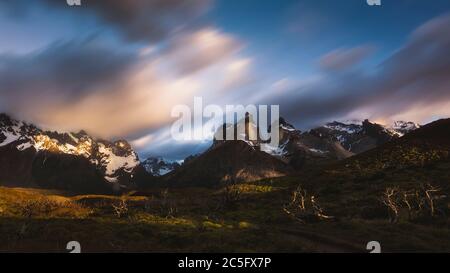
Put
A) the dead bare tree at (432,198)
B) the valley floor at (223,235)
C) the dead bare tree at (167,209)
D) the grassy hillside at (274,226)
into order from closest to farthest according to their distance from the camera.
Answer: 1. the valley floor at (223,235)
2. the grassy hillside at (274,226)
3. the dead bare tree at (432,198)
4. the dead bare tree at (167,209)

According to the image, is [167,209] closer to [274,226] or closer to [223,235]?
[274,226]

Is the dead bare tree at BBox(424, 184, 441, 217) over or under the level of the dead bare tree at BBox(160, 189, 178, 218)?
over

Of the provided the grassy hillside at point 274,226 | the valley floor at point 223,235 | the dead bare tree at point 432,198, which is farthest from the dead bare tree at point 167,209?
the dead bare tree at point 432,198

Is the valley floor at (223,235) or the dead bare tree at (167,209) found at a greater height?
the dead bare tree at (167,209)

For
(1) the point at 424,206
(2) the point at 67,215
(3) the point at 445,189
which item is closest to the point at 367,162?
(3) the point at 445,189

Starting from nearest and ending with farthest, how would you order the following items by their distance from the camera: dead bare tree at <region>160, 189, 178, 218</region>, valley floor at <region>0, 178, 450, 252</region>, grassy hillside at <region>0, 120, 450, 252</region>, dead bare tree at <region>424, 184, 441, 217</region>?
1. valley floor at <region>0, 178, 450, 252</region>
2. grassy hillside at <region>0, 120, 450, 252</region>
3. dead bare tree at <region>424, 184, 441, 217</region>
4. dead bare tree at <region>160, 189, 178, 218</region>

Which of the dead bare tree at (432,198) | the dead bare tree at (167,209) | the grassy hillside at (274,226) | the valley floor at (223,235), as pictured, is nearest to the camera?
the valley floor at (223,235)

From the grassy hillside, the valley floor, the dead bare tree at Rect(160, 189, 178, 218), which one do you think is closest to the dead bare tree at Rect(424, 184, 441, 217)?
the grassy hillside

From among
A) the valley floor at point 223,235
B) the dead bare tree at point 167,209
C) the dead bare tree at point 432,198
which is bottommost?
the valley floor at point 223,235

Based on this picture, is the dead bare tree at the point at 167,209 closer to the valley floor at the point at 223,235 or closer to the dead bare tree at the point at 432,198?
the valley floor at the point at 223,235

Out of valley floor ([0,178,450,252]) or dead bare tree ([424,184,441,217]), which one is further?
dead bare tree ([424,184,441,217])

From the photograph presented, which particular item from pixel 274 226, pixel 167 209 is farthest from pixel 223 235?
pixel 167 209

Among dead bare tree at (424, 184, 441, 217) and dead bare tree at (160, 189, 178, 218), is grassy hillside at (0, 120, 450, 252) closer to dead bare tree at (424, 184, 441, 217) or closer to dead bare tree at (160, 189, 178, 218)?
dead bare tree at (424, 184, 441, 217)
